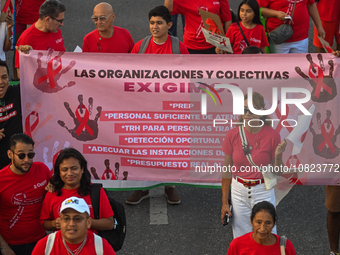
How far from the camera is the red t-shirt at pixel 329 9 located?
8609 millimetres

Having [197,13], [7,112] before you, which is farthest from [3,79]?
[197,13]

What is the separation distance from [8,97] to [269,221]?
3.01 m

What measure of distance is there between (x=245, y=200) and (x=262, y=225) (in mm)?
807

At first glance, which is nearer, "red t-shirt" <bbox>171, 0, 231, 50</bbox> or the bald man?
the bald man

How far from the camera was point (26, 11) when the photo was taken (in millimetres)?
9117

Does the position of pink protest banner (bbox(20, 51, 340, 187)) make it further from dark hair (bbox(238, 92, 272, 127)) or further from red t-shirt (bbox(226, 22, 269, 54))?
→ red t-shirt (bbox(226, 22, 269, 54))

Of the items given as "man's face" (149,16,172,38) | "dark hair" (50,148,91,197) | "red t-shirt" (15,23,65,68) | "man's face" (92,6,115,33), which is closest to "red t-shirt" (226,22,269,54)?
"man's face" (149,16,172,38)

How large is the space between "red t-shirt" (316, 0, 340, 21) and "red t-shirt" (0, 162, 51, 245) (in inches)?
246

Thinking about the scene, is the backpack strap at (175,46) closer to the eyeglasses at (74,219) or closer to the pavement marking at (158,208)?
the pavement marking at (158,208)

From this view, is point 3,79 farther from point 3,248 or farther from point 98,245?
point 98,245

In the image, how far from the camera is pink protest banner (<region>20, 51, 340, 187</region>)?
205 inches

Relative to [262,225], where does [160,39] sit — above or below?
above

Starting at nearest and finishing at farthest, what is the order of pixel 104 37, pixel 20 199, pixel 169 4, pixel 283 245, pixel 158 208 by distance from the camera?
pixel 283 245 → pixel 20 199 → pixel 158 208 → pixel 104 37 → pixel 169 4

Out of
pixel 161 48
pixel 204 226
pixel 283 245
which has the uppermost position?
pixel 161 48
